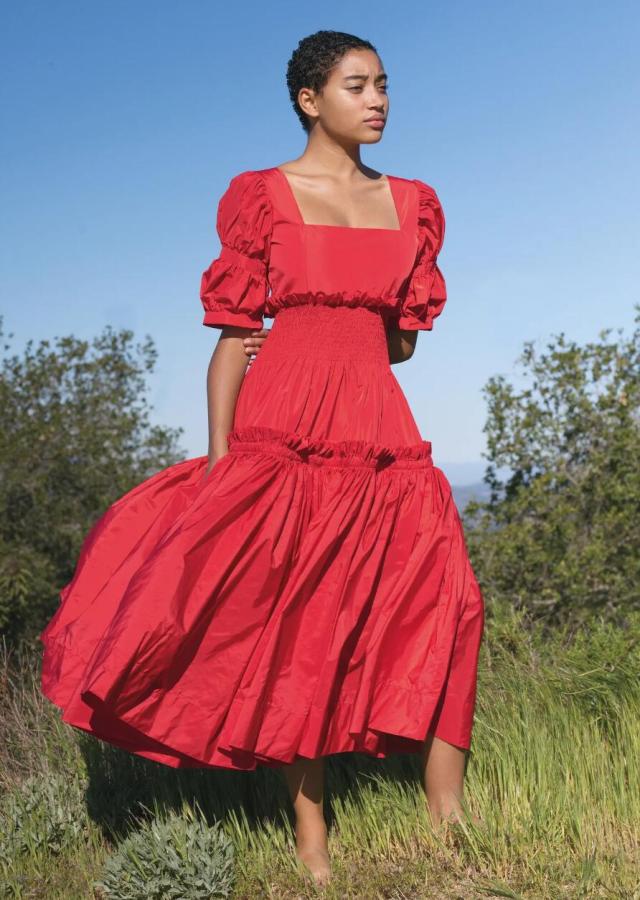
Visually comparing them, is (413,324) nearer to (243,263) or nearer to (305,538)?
(243,263)

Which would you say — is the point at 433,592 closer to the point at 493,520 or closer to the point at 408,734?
the point at 408,734

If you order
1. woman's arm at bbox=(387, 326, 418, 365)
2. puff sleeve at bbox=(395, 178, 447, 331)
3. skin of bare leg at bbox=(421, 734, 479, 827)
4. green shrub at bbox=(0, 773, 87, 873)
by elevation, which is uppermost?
puff sleeve at bbox=(395, 178, 447, 331)

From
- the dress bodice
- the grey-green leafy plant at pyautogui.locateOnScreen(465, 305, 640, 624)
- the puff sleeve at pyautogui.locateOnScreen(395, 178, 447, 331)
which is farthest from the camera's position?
the grey-green leafy plant at pyautogui.locateOnScreen(465, 305, 640, 624)

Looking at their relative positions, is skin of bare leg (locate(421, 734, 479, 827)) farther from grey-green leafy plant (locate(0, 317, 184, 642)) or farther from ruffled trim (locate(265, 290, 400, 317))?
grey-green leafy plant (locate(0, 317, 184, 642))

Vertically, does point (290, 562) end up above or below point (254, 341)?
below

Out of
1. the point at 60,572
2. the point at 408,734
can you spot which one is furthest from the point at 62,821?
the point at 60,572

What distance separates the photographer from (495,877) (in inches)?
116

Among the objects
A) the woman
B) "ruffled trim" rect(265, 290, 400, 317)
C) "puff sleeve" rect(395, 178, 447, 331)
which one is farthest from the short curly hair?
"ruffled trim" rect(265, 290, 400, 317)

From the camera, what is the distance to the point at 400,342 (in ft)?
11.3

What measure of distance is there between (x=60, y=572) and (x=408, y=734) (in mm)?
7451

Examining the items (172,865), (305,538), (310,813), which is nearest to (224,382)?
(305,538)

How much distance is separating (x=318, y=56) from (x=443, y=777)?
2131mm

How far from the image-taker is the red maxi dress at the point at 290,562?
282cm

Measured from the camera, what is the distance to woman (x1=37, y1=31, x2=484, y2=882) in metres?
2.83
